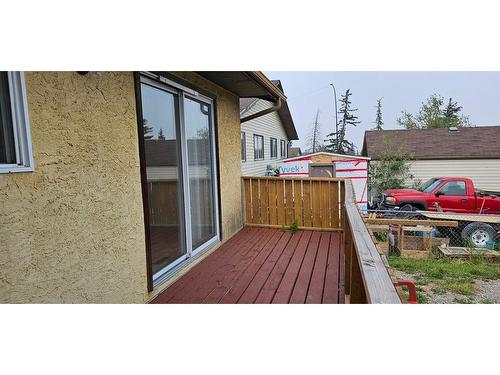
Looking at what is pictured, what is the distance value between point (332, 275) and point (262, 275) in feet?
2.51

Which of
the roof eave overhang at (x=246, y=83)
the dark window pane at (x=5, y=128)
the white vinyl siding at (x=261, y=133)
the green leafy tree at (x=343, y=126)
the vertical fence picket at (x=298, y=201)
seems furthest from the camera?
the green leafy tree at (x=343, y=126)

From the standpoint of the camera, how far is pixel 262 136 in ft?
48.2

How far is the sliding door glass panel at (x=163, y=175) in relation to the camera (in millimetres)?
2975

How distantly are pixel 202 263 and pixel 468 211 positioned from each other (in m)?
8.90

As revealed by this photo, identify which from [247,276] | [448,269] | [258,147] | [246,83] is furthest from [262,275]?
[258,147]

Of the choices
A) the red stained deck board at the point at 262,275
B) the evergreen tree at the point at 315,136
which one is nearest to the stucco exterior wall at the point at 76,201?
the red stained deck board at the point at 262,275

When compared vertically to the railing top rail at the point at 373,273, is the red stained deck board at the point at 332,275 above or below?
below

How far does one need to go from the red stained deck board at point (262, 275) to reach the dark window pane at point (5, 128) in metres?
2.09

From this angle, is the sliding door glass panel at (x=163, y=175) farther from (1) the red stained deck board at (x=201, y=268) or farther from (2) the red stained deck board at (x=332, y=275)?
(2) the red stained deck board at (x=332, y=275)

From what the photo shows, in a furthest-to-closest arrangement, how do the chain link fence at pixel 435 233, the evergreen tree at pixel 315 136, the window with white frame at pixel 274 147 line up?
the evergreen tree at pixel 315 136
the window with white frame at pixel 274 147
the chain link fence at pixel 435 233

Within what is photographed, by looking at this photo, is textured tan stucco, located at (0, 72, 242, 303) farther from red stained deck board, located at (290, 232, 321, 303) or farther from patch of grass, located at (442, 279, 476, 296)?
patch of grass, located at (442, 279, 476, 296)

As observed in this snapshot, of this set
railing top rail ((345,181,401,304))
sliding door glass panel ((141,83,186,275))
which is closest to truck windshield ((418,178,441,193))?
sliding door glass panel ((141,83,186,275))
